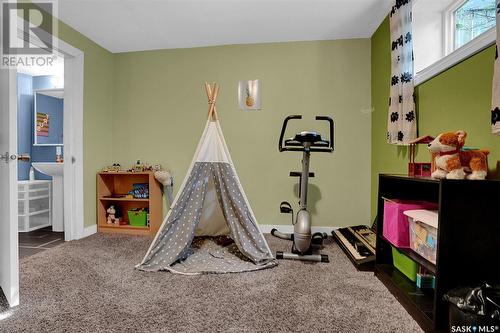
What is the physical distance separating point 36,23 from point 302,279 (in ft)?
10.1

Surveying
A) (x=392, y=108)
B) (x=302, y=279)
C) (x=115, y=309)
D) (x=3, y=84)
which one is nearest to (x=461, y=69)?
(x=392, y=108)

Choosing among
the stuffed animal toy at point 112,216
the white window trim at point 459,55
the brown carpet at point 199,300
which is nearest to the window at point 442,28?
the white window trim at point 459,55

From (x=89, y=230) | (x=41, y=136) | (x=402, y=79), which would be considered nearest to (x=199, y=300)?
(x=89, y=230)

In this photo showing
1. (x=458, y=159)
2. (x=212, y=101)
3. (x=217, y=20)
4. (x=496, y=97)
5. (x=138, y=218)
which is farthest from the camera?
(x=138, y=218)

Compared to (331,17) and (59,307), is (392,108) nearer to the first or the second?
(331,17)

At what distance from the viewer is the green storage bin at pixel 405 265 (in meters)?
1.60

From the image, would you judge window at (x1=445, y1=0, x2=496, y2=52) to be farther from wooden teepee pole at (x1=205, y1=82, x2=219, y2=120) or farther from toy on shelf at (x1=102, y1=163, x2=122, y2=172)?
toy on shelf at (x1=102, y1=163, x2=122, y2=172)

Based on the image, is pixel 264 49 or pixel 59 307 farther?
pixel 264 49

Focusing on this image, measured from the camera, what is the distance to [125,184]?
3.28 m

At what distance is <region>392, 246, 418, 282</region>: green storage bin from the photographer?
1.60 meters

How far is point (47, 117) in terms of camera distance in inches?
144

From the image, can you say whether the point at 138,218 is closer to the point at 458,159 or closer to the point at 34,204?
the point at 34,204

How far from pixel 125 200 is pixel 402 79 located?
3.02 meters

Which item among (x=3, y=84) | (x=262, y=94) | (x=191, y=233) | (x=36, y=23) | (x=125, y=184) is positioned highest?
(x=36, y=23)
